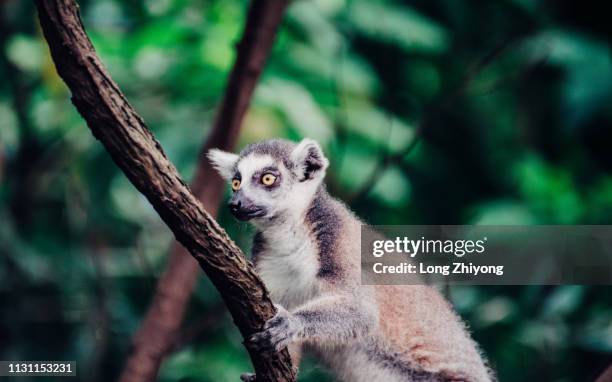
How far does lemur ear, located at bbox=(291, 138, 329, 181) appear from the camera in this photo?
7.25 ft

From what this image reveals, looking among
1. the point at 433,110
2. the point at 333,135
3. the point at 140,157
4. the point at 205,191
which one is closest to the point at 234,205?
the point at 140,157

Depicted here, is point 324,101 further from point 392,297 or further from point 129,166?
point 129,166

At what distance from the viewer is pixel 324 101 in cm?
302

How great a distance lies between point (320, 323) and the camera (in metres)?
1.88

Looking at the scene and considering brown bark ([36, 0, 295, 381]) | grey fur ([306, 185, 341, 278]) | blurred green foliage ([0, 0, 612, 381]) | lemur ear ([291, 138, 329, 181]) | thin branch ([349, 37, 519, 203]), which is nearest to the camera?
brown bark ([36, 0, 295, 381])

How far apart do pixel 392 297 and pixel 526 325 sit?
100cm

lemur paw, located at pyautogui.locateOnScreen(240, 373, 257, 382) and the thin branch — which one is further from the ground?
the thin branch

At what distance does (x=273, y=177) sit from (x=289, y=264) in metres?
0.26

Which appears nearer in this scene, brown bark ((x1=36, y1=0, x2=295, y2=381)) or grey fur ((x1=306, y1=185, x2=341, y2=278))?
brown bark ((x1=36, y1=0, x2=295, y2=381))

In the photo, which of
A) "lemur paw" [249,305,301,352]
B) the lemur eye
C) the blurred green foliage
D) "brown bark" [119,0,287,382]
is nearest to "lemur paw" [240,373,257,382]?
"lemur paw" [249,305,301,352]

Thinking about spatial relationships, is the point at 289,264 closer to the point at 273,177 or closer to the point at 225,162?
the point at 273,177

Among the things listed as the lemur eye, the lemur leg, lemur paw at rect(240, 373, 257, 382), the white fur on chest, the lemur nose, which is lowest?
lemur paw at rect(240, 373, 257, 382)

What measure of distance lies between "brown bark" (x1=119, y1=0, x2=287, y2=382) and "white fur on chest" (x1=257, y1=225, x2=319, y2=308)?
2.17ft

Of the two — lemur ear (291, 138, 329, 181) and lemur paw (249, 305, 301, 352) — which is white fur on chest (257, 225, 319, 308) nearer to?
lemur ear (291, 138, 329, 181)
